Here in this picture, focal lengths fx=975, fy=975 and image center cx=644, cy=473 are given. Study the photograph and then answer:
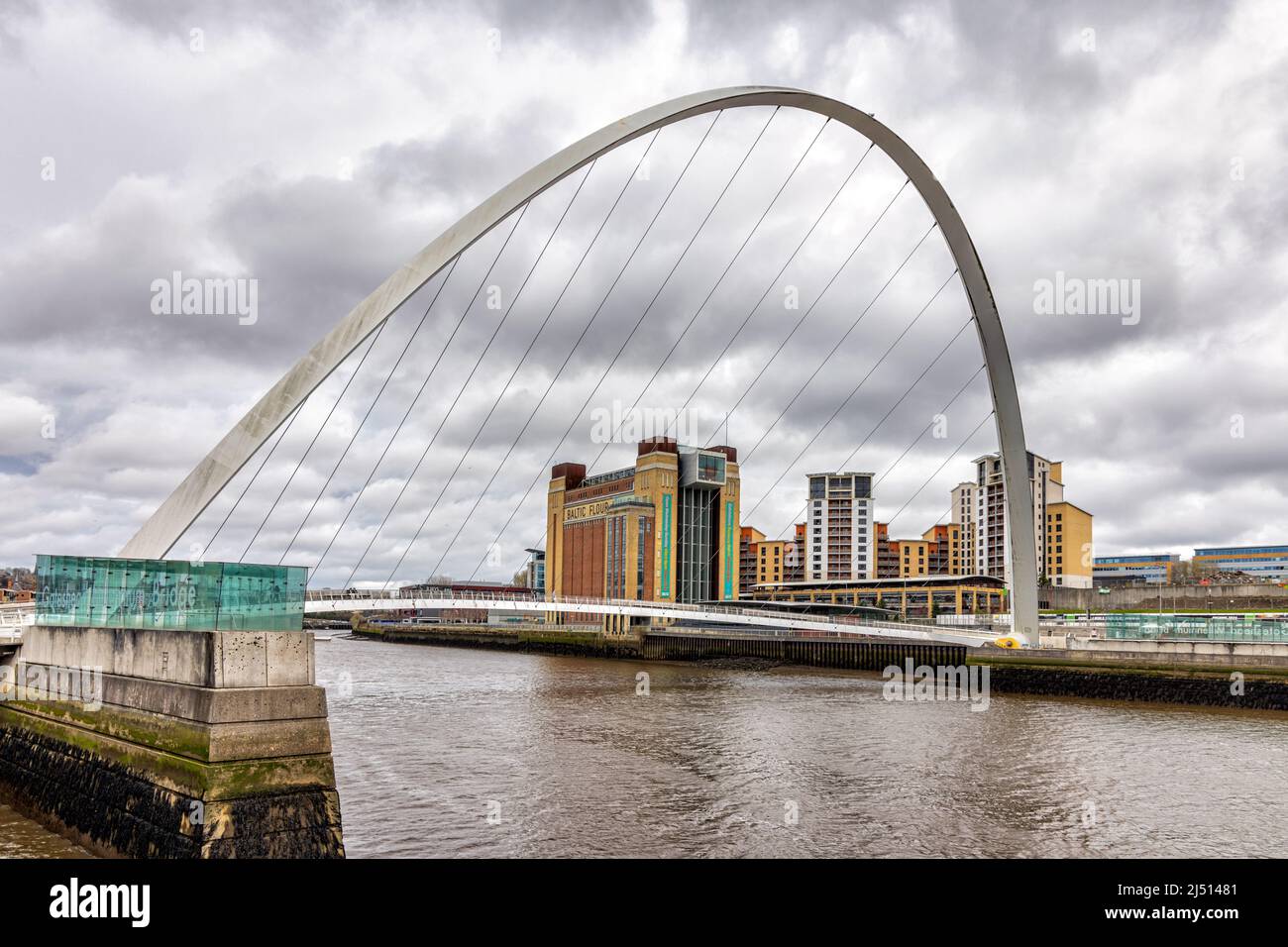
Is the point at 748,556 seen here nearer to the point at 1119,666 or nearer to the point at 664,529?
the point at 664,529

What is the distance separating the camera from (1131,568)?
141 metres

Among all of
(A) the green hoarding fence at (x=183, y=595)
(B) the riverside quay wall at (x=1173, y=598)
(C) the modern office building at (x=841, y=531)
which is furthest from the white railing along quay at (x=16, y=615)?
(C) the modern office building at (x=841, y=531)

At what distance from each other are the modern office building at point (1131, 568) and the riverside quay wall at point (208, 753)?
129340mm

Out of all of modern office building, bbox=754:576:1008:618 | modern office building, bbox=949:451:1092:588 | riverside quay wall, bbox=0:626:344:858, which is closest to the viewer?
riverside quay wall, bbox=0:626:344:858

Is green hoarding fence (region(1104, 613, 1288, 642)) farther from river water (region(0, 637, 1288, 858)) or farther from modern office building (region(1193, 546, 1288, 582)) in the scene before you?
modern office building (region(1193, 546, 1288, 582))

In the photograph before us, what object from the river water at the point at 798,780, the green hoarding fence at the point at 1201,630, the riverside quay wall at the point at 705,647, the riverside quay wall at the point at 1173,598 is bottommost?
the riverside quay wall at the point at 705,647

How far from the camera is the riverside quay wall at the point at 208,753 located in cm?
900

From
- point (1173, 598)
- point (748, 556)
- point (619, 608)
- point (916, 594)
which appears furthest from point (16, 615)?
point (748, 556)

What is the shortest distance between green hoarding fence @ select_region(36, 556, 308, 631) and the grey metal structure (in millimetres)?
4418

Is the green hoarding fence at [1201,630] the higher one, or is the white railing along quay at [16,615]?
the white railing along quay at [16,615]

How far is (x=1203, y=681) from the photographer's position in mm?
29281

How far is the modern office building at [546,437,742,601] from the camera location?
300 feet

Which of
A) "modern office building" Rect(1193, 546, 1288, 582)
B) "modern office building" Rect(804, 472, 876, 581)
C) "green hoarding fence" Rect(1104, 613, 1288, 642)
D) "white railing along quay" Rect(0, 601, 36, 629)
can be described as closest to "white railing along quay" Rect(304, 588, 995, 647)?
"green hoarding fence" Rect(1104, 613, 1288, 642)

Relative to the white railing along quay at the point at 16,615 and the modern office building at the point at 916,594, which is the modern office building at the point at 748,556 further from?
the white railing along quay at the point at 16,615
